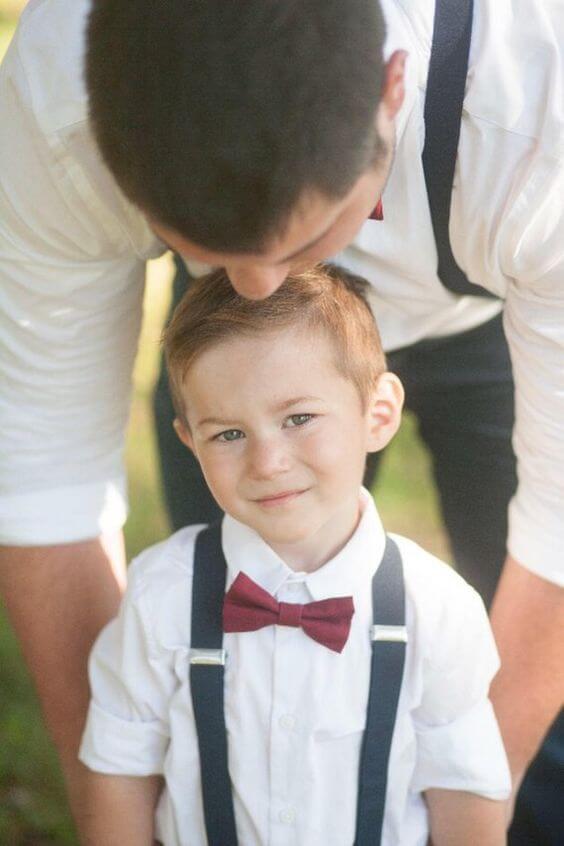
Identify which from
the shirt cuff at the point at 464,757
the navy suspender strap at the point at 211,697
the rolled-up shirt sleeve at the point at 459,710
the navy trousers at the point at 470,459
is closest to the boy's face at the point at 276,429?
the navy suspender strap at the point at 211,697

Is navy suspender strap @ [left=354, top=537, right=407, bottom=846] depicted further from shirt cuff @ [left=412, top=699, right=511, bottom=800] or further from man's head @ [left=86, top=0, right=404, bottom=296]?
man's head @ [left=86, top=0, right=404, bottom=296]

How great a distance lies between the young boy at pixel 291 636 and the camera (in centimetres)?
172

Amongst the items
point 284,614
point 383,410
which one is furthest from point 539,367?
point 284,614

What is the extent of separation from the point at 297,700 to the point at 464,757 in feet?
0.82

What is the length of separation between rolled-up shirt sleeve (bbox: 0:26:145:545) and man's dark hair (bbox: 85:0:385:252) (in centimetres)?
28

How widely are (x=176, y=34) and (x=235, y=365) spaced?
19.8 inches

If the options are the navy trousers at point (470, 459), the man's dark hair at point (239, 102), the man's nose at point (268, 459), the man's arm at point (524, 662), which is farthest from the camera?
the navy trousers at point (470, 459)

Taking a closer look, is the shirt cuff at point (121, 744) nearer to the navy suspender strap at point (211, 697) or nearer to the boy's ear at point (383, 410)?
the navy suspender strap at point (211, 697)

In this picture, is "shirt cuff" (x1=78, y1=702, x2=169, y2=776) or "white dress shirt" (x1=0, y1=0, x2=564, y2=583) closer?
"white dress shirt" (x1=0, y1=0, x2=564, y2=583)

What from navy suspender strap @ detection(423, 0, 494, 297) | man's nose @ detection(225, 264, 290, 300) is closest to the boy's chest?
man's nose @ detection(225, 264, 290, 300)

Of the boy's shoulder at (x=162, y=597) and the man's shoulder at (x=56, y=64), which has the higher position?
the man's shoulder at (x=56, y=64)

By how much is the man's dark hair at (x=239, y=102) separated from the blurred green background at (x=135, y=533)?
1.60 meters

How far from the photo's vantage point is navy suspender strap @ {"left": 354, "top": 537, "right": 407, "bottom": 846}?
1747 millimetres

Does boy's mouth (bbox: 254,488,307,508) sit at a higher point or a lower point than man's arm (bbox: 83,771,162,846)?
higher
